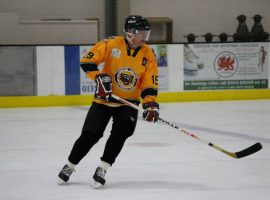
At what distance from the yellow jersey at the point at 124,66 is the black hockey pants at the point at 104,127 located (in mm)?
79

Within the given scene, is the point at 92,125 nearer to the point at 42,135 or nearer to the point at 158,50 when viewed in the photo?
the point at 42,135

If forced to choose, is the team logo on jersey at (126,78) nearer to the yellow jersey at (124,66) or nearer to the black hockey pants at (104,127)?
the yellow jersey at (124,66)

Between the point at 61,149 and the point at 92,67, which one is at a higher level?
the point at 92,67

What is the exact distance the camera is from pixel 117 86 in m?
4.17

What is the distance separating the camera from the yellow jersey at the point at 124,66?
13.5 ft

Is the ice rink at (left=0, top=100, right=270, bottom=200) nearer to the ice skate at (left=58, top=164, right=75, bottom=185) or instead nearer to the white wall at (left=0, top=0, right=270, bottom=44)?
the ice skate at (left=58, top=164, right=75, bottom=185)

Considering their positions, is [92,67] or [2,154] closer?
[92,67]

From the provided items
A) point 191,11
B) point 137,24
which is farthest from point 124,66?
point 191,11

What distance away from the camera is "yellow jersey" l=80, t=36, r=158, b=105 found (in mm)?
4129

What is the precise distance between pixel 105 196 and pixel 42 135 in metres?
2.88

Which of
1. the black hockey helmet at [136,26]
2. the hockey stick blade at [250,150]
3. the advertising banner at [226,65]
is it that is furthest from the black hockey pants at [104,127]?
the advertising banner at [226,65]

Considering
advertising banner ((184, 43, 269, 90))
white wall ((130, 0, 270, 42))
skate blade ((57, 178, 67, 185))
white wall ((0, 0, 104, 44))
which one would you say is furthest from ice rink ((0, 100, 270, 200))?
white wall ((130, 0, 270, 42))

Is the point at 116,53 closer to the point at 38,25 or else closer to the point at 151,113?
the point at 151,113

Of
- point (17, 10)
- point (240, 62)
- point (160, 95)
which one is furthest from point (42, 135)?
point (17, 10)
